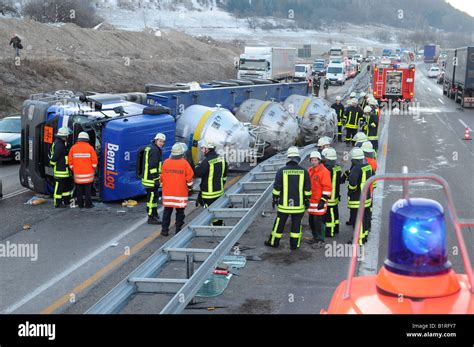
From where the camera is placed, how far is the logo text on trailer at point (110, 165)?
12.8m

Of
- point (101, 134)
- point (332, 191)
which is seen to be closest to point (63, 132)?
point (101, 134)

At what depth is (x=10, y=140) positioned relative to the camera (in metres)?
18.4

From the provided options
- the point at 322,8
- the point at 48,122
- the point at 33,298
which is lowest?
the point at 33,298

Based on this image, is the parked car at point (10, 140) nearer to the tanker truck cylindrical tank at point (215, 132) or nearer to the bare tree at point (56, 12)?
the tanker truck cylindrical tank at point (215, 132)

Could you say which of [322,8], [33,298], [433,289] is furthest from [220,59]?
[322,8]

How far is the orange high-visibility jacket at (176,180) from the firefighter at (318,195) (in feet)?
6.62

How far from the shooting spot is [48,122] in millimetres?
13570

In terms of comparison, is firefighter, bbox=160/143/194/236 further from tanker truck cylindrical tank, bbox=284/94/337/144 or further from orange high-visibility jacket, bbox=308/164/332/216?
tanker truck cylindrical tank, bbox=284/94/337/144

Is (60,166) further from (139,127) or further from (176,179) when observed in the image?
(176,179)

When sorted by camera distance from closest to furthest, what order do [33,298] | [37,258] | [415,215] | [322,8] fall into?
[415,215] → [33,298] → [37,258] → [322,8]

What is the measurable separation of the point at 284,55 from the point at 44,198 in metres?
34.1
